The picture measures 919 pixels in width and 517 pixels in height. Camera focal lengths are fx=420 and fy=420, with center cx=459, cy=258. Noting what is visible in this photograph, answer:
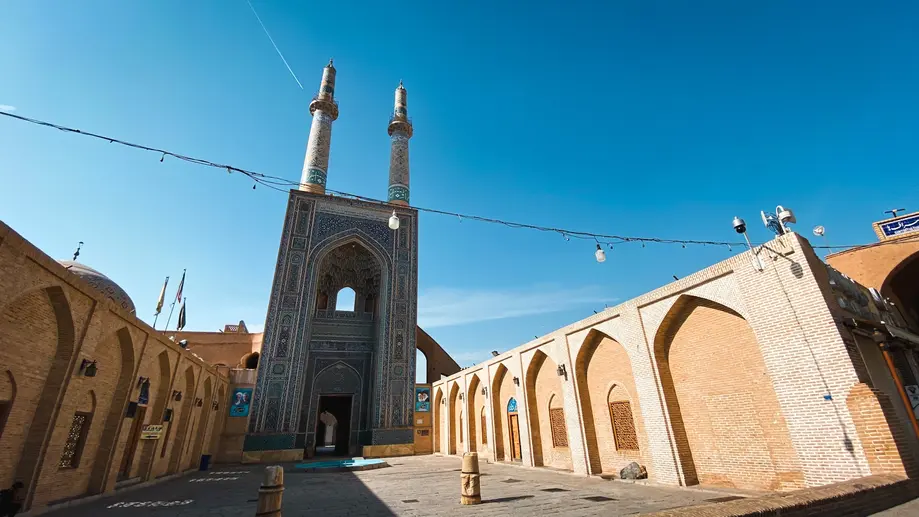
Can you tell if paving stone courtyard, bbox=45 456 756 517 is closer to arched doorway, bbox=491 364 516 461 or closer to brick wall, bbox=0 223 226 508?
brick wall, bbox=0 223 226 508

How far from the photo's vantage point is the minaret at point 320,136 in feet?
75.2

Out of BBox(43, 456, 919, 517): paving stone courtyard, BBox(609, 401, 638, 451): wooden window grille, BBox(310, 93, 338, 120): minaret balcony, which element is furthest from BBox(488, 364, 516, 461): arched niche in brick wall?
BBox(310, 93, 338, 120): minaret balcony

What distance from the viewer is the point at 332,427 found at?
40.9 meters

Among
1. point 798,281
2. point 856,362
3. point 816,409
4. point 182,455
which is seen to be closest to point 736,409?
point 816,409

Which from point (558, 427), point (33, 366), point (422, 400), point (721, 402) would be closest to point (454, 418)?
point (422, 400)

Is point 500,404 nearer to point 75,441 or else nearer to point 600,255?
point 600,255

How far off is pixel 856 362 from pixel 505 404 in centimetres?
1100

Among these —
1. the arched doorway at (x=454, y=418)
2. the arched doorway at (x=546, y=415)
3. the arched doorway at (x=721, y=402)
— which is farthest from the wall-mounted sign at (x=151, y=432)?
the arched doorway at (x=721, y=402)

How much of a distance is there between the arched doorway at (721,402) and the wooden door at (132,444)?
39.9ft

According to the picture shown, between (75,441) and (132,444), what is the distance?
2.63 metres

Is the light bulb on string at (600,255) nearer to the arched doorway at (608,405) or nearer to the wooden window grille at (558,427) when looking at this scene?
the arched doorway at (608,405)

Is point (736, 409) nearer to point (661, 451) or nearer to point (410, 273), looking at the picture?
point (661, 451)

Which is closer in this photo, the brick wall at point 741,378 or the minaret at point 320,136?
the brick wall at point 741,378

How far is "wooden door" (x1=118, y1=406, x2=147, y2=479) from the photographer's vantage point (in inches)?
390
